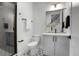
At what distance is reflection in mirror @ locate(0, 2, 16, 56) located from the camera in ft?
4.24

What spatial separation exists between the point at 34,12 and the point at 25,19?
0.25m

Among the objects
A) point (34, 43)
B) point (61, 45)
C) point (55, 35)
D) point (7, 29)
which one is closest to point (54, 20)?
point (55, 35)

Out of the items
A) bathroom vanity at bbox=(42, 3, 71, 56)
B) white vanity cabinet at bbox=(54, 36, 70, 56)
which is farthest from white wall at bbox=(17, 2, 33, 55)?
white vanity cabinet at bbox=(54, 36, 70, 56)

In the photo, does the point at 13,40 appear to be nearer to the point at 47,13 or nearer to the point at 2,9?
the point at 2,9

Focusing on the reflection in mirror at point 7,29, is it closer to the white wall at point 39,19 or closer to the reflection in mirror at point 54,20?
the white wall at point 39,19

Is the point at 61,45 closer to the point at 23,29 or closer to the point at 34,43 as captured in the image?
the point at 34,43

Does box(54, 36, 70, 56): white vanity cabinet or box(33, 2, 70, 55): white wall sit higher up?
box(33, 2, 70, 55): white wall

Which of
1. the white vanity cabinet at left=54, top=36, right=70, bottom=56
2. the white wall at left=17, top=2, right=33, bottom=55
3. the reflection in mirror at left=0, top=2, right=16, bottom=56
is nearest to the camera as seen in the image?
the reflection in mirror at left=0, top=2, right=16, bottom=56

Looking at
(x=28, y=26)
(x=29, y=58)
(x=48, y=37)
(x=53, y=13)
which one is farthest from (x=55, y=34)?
(x=29, y=58)

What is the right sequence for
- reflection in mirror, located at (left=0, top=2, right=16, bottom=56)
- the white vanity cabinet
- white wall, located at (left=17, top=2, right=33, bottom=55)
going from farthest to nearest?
the white vanity cabinet < white wall, located at (left=17, top=2, right=33, bottom=55) < reflection in mirror, located at (left=0, top=2, right=16, bottom=56)

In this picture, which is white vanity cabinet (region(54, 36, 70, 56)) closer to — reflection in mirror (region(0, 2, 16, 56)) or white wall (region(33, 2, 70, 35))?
white wall (region(33, 2, 70, 35))

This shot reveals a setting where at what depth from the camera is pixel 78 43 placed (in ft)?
3.28

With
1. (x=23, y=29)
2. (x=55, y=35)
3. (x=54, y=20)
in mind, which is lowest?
(x=55, y=35)

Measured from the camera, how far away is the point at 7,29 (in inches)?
54.6
